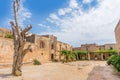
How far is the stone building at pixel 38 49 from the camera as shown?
18.9 meters

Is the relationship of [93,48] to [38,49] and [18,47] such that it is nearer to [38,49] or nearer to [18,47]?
[38,49]

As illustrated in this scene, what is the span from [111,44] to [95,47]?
652cm

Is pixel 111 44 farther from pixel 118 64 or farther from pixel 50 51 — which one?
pixel 118 64

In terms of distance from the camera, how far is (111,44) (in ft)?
189

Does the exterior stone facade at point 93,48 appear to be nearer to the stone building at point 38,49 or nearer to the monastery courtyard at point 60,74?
the stone building at point 38,49

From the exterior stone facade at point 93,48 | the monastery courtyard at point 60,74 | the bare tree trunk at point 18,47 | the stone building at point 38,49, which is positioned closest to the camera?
the monastery courtyard at point 60,74

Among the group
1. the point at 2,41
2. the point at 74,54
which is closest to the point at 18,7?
the point at 2,41

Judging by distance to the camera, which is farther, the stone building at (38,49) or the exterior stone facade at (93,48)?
the exterior stone facade at (93,48)

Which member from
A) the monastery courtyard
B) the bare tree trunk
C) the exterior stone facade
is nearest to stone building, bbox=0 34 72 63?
the monastery courtyard

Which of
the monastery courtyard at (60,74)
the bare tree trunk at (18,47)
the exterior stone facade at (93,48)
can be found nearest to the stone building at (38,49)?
the monastery courtyard at (60,74)

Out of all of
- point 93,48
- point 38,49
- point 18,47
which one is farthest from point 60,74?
point 93,48

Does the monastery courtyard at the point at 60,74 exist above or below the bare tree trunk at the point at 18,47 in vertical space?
below

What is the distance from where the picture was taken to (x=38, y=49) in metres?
29.3

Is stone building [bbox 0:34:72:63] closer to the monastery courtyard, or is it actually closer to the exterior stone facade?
the monastery courtyard
